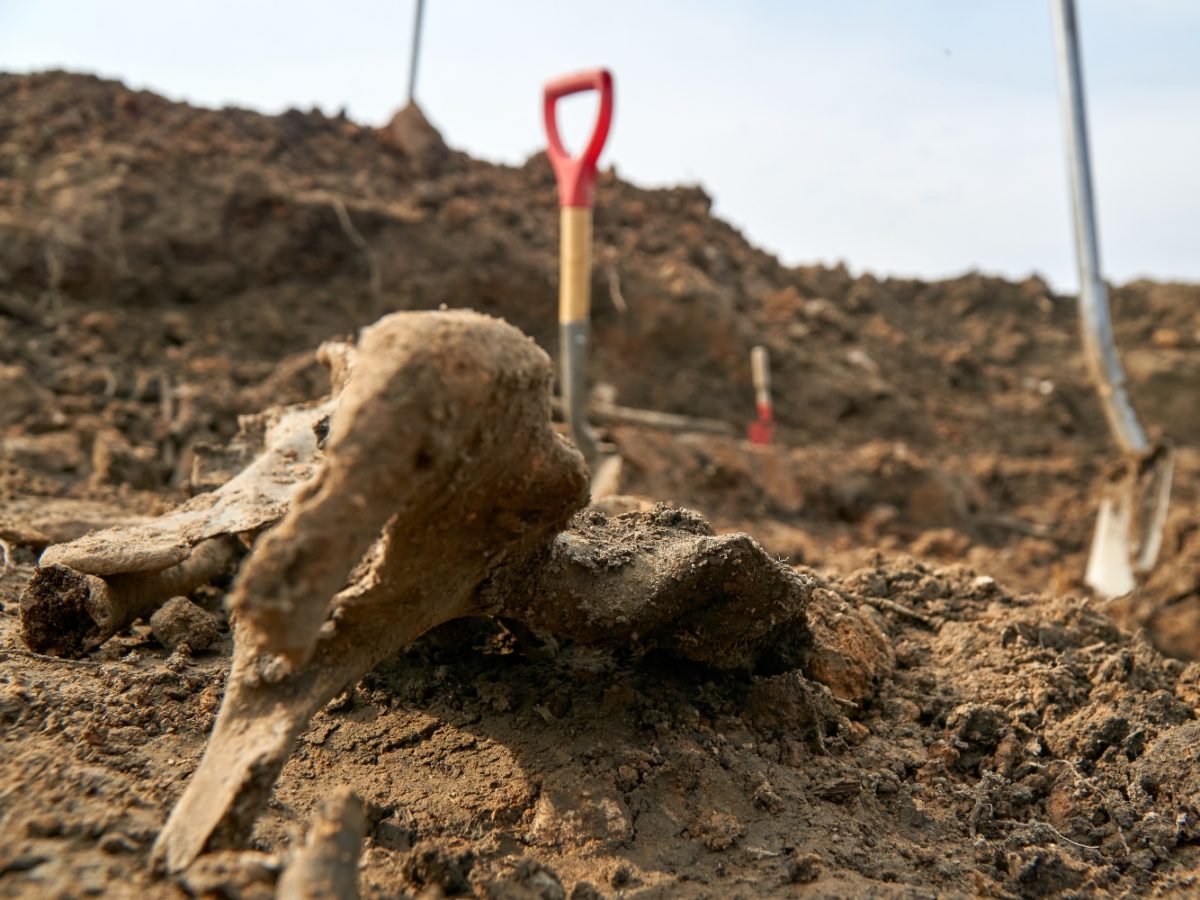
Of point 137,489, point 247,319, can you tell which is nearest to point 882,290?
point 247,319

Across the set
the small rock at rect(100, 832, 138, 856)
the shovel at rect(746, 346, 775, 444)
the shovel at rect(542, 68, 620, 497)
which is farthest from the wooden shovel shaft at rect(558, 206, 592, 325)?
the small rock at rect(100, 832, 138, 856)

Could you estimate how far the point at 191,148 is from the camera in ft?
21.7

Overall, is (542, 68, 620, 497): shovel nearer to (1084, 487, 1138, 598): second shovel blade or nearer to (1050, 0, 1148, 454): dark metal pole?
(1084, 487, 1138, 598): second shovel blade

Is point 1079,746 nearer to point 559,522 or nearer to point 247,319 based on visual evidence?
point 559,522

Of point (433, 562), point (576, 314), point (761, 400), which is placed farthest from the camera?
point (761, 400)

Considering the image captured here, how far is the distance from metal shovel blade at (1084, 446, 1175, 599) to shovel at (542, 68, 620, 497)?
8.92ft

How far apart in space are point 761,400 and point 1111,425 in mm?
2131

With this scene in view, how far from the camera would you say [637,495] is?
4684 mm

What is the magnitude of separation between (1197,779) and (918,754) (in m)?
0.44

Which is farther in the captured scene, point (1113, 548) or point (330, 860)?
point (1113, 548)

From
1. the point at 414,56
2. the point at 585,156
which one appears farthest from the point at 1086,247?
the point at 414,56

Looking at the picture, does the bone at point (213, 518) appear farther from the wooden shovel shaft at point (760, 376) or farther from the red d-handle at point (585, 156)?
the wooden shovel shaft at point (760, 376)

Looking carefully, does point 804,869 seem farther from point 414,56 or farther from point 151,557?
point 414,56

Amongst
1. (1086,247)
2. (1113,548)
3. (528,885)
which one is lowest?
(1113,548)
